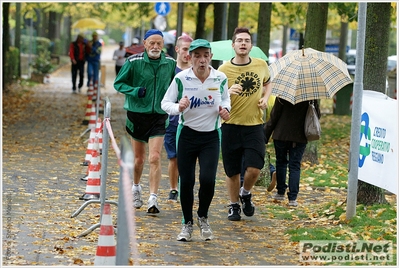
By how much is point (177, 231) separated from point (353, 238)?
68.5 inches

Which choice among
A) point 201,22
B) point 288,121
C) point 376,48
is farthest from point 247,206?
point 201,22

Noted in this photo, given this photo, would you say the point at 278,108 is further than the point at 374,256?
Yes

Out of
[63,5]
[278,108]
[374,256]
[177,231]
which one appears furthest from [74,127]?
[63,5]

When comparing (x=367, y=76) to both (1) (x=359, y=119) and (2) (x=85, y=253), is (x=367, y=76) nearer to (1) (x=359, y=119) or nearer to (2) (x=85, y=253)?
(1) (x=359, y=119)

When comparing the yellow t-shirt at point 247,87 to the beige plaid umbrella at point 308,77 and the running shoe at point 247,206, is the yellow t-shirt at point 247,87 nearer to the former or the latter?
the running shoe at point 247,206

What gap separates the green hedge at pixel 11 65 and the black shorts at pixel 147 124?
70.9 ft

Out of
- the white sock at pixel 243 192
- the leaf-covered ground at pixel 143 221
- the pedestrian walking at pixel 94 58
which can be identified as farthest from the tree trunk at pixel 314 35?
the pedestrian walking at pixel 94 58

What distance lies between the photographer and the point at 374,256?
26.1ft

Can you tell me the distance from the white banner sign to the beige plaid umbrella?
0.72m

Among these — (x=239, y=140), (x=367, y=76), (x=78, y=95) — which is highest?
(x=367, y=76)

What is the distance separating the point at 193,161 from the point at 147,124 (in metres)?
1.48

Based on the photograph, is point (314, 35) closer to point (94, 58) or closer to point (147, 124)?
point (147, 124)

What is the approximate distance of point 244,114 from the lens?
977cm

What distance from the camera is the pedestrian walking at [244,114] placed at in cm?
969
